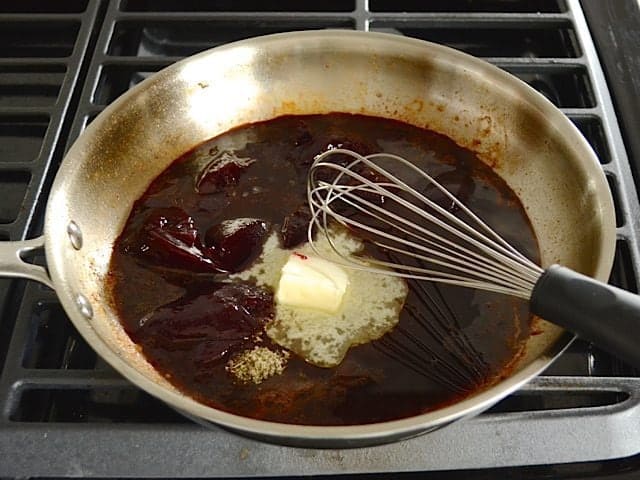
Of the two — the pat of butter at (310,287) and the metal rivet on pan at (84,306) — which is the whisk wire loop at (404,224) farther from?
the metal rivet on pan at (84,306)

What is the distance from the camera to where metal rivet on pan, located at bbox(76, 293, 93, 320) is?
0.76 meters

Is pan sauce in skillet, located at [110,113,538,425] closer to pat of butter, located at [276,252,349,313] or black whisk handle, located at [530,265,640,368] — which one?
pat of butter, located at [276,252,349,313]

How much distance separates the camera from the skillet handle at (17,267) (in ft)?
2.50

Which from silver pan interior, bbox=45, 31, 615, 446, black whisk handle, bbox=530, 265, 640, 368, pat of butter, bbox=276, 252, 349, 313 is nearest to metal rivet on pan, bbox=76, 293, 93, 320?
silver pan interior, bbox=45, 31, 615, 446

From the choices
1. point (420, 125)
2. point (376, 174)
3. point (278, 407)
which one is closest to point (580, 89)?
point (420, 125)

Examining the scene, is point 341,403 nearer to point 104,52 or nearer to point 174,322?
point 174,322

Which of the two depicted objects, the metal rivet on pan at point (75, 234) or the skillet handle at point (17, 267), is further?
the metal rivet on pan at point (75, 234)

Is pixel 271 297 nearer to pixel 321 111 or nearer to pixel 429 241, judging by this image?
pixel 429 241

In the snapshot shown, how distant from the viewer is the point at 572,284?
0.66 meters

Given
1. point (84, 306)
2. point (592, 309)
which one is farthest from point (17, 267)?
point (592, 309)

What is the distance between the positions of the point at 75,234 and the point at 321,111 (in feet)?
1.39

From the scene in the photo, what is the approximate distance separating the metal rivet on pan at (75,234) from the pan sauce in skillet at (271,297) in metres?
0.05

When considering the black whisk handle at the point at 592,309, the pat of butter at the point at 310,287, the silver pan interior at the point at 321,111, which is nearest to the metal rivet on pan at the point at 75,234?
the silver pan interior at the point at 321,111

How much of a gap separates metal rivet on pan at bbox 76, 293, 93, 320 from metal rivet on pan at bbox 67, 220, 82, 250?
0.30 ft
